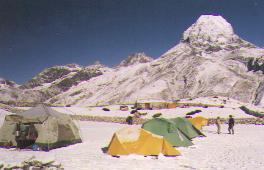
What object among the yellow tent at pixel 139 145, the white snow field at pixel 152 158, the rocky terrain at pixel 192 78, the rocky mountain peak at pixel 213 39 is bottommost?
the white snow field at pixel 152 158

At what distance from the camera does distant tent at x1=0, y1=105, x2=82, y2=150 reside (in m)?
17.3

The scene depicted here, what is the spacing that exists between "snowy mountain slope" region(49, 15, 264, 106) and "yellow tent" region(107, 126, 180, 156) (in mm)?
81522

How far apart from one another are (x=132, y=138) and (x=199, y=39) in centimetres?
17302

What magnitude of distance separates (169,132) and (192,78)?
106275 mm

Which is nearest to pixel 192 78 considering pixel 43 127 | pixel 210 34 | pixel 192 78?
pixel 192 78

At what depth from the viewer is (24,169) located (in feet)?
37.9

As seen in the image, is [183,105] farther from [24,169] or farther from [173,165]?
[24,169]

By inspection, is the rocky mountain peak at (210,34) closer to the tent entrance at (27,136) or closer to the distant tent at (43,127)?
the distant tent at (43,127)

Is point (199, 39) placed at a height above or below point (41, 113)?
above

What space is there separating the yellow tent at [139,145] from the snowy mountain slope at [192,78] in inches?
3210

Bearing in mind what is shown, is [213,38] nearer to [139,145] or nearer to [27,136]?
[27,136]

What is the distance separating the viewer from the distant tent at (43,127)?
1728 centimetres

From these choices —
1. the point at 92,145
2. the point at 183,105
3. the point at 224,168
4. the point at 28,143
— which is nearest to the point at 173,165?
the point at 224,168

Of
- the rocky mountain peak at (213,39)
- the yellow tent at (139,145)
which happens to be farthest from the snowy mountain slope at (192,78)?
the yellow tent at (139,145)
